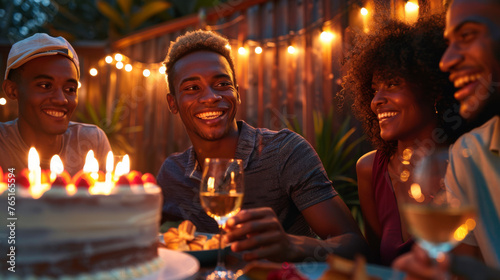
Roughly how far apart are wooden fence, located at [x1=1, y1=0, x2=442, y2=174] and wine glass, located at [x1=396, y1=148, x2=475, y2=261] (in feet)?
9.57

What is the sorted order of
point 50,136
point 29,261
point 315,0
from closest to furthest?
point 29,261
point 50,136
point 315,0

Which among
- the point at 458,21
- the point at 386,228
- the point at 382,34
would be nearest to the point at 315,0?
the point at 382,34

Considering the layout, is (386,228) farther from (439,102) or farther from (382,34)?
(382,34)

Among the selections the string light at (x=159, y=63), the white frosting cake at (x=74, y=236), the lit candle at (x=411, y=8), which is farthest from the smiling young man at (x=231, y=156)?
the string light at (x=159, y=63)

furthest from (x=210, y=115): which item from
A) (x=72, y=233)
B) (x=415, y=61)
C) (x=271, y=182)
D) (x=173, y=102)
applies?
A: (x=72, y=233)

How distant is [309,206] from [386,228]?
46 centimetres

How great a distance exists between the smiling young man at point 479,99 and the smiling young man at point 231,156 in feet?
1.76

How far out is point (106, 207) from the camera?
3.49 ft

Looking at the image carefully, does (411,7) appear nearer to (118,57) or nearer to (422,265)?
(422,265)

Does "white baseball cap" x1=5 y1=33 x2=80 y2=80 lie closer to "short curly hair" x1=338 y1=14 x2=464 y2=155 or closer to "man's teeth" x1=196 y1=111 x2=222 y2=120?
"man's teeth" x1=196 y1=111 x2=222 y2=120

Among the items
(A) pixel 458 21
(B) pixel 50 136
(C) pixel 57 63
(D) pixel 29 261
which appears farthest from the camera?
(B) pixel 50 136

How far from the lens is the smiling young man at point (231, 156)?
1969 mm

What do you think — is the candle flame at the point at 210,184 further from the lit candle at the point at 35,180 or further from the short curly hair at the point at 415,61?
the short curly hair at the point at 415,61

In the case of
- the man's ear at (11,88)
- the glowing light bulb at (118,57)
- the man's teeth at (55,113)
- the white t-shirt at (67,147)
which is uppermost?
the glowing light bulb at (118,57)
